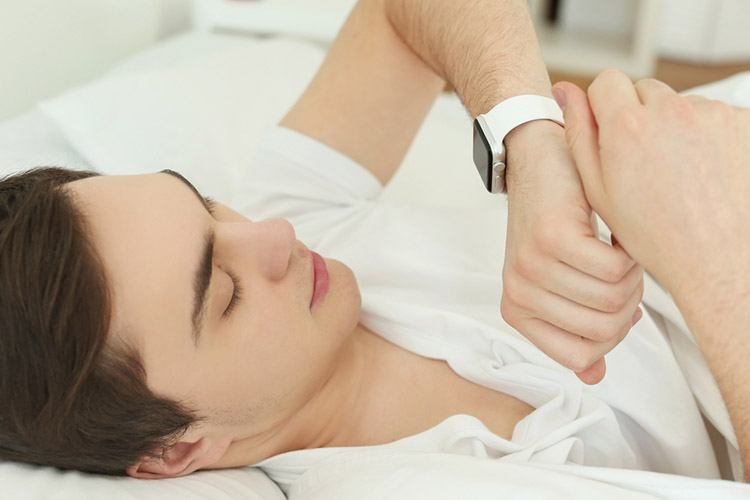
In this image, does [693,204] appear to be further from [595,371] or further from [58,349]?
[58,349]

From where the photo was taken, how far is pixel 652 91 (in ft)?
2.53

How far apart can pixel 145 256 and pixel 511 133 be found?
0.46 m

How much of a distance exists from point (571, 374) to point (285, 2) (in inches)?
64.7

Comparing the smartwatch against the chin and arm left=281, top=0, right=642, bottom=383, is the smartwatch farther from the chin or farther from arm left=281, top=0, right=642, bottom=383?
the chin

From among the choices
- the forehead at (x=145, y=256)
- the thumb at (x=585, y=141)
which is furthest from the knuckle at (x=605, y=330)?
the forehead at (x=145, y=256)

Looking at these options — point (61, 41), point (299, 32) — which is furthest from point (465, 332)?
point (299, 32)

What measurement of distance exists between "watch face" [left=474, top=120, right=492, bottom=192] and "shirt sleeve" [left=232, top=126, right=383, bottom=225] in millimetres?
387

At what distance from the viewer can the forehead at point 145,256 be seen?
0.85 m

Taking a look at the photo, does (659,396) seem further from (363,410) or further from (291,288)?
(291,288)

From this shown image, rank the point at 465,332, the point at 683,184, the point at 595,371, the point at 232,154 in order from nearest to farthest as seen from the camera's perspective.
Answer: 1. the point at 683,184
2. the point at 595,371
3. the point at 465,332
4. the point at 232,154

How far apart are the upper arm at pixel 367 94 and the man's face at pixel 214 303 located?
35cm

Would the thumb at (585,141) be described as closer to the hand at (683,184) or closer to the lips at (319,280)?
the hand at (683,184)

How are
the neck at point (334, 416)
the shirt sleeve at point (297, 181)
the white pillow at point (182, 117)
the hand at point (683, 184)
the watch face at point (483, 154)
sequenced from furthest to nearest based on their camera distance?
the white pillow at point (182, 117), the shirt sleeve at point (297, 181), the neck at point (334, 416), the watch face at point (483, 154), the hand at point (683, 184)

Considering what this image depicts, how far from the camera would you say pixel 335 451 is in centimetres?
102
